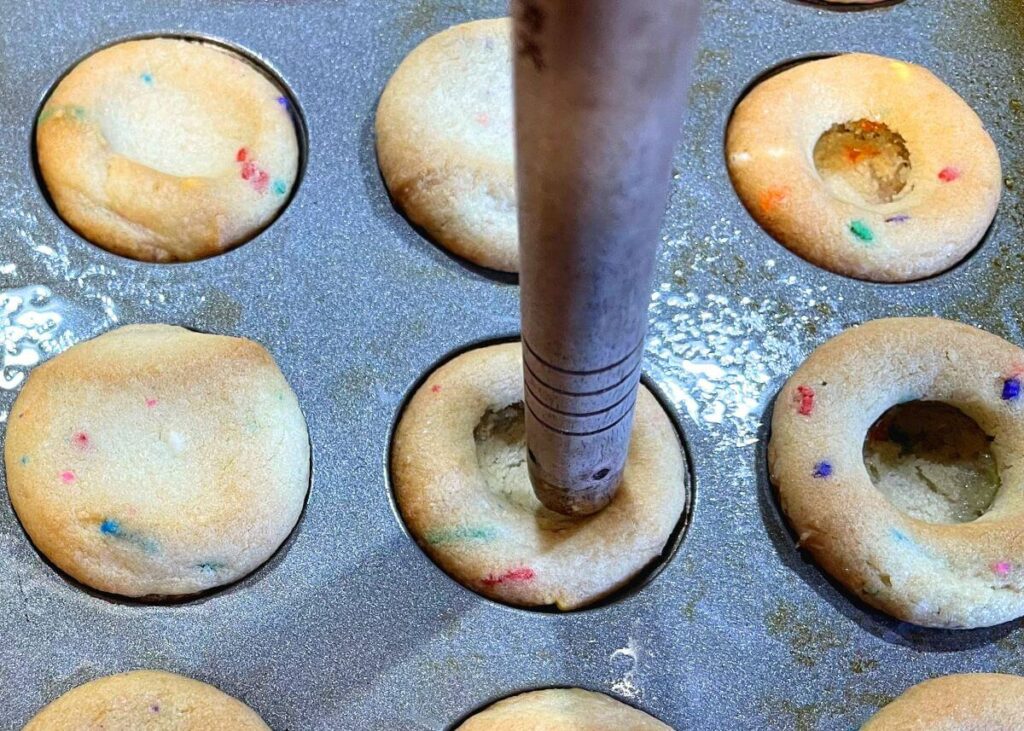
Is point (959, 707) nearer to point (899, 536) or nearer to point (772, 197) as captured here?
point (899, 536)

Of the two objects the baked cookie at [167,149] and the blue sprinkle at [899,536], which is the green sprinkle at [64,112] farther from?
the blue sprinkle at [899,536]

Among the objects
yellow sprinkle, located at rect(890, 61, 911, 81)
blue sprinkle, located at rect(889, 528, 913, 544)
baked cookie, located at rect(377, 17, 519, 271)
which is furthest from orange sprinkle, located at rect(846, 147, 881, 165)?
blue sprinkle, located at rect(889, 528, 913, 544)

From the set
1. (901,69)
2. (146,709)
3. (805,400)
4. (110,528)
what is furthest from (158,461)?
(901,69)

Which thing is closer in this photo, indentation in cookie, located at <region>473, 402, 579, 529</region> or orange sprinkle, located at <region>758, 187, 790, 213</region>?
indentation in cookie, located at <region>473, 402, 579, 529</region>

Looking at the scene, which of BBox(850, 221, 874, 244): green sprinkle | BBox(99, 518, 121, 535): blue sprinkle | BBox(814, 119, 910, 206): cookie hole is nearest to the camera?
BBox(99, 518, 121, 535): blue sprinkle

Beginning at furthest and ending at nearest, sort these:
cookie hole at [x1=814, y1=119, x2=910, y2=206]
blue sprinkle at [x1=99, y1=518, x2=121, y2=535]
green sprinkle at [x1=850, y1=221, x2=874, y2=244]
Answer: cookie hole at [x1=814, y1=119, x2=910, y2=206] < green sprinkle at [x1=850, y1=221, x2=874, y2=244] < blue sprinkle at [x1=99, y1=518, x2=121, y2=535]

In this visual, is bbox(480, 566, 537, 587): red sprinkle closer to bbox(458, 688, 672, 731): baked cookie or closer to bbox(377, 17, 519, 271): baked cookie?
bbox(458, 688, 672, 731): baked cookie
